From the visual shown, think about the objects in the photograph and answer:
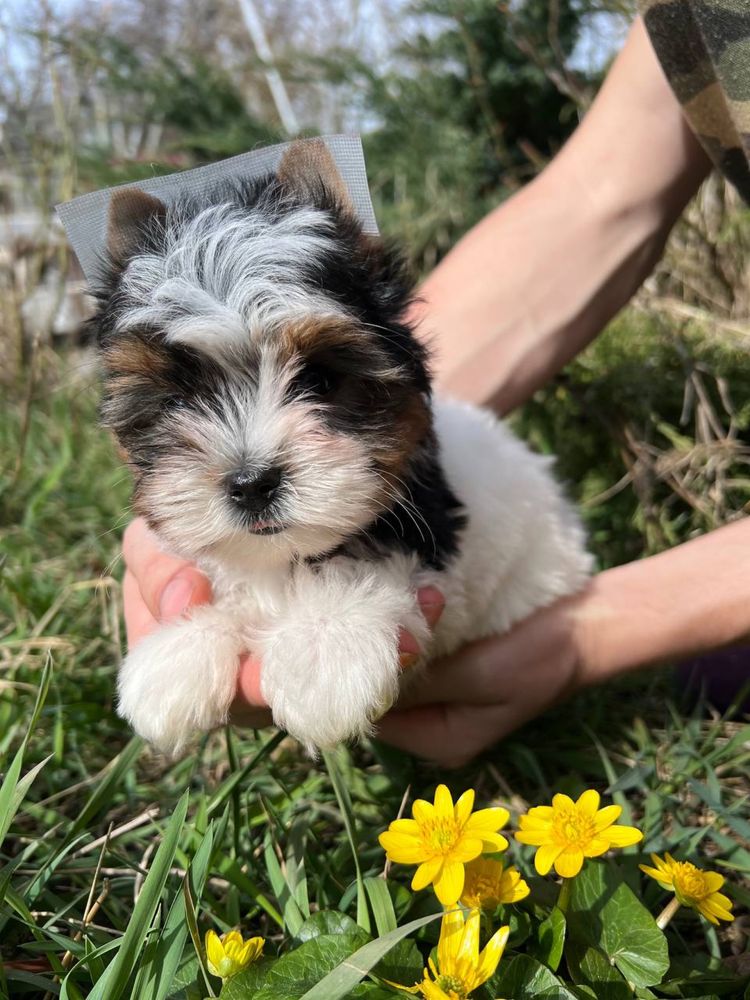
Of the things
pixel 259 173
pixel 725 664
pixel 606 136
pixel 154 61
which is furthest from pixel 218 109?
pixel 725 664

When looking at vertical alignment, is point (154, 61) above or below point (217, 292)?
above

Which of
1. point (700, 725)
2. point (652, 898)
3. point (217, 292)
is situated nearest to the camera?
point (217, 292)

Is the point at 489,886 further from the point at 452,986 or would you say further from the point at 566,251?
the point at 566,251

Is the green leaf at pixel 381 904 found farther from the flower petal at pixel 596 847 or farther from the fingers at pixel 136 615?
the fingers at pixel 136 615

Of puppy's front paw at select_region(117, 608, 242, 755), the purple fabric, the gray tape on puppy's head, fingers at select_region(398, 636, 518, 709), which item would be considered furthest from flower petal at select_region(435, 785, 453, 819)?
the purple fabric

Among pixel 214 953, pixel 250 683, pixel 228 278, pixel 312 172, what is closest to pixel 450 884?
pixel 214 953

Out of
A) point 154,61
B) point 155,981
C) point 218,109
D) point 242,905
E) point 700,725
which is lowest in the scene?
point 700,725

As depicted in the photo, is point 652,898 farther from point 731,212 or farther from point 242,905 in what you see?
point 731,212
